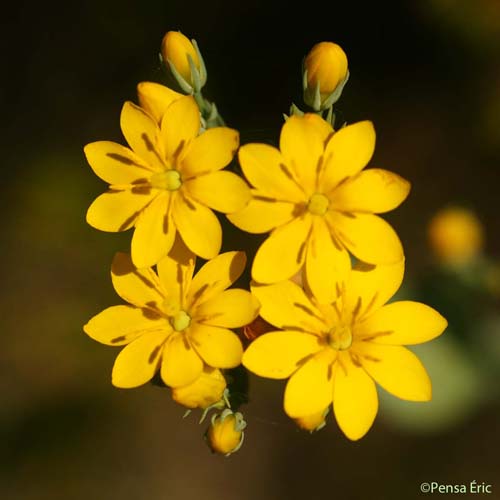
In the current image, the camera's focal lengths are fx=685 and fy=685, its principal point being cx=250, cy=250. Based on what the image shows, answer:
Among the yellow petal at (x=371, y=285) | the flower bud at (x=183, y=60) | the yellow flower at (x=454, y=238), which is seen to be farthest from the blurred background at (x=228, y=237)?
the yellow petal at (x=371, y=285)

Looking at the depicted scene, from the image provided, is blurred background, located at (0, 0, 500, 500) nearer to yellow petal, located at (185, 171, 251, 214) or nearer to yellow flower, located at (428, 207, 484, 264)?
yellow flower, located at (428, 207, 484, 264)

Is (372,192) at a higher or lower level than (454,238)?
lower

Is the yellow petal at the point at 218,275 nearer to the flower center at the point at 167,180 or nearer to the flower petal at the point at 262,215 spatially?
the flower petal at the point at 262,215

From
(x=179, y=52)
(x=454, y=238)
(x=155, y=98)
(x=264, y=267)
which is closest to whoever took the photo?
(x=264, y=267)

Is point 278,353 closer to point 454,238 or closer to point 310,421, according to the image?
point 310,421

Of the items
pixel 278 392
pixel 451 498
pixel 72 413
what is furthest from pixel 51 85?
pixel 451 498

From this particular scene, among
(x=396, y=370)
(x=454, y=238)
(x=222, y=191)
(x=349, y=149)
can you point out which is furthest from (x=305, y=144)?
(x=454, y=238)
